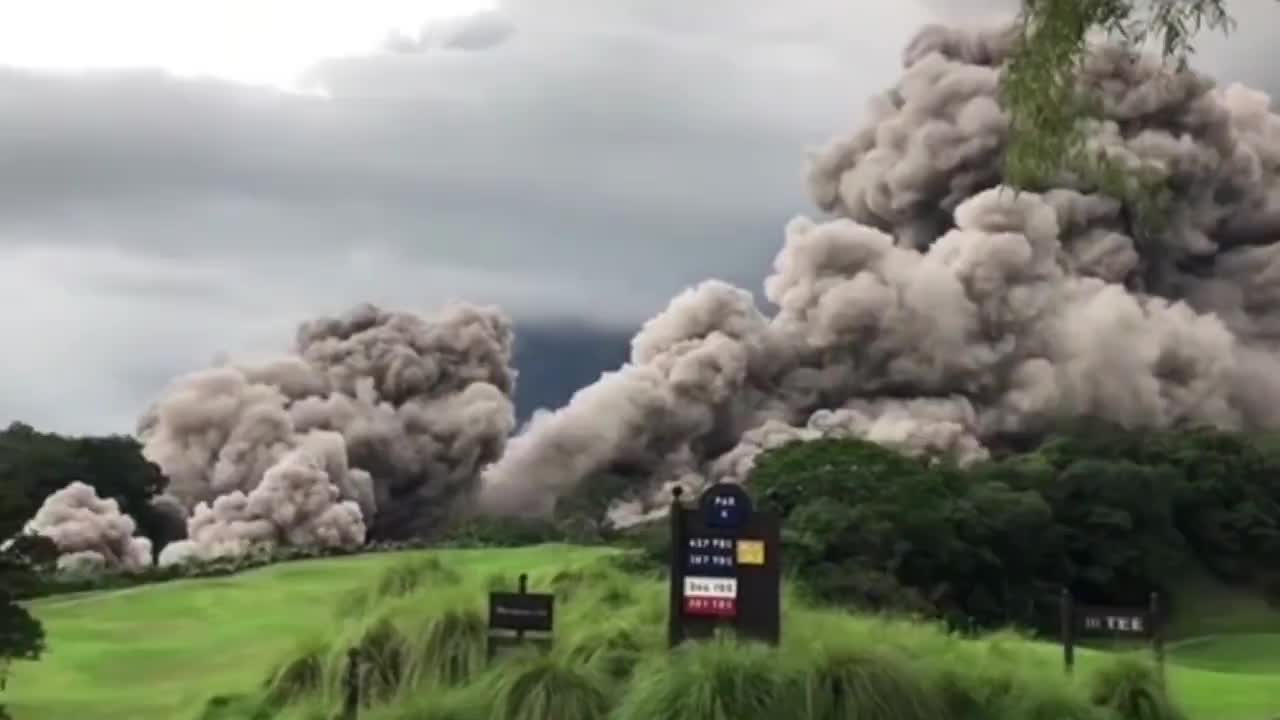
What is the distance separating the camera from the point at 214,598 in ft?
98.5

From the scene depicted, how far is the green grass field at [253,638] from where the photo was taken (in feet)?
49.0

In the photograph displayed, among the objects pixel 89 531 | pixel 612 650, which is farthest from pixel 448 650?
pixel 89 531

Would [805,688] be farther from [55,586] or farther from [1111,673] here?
[55,586]

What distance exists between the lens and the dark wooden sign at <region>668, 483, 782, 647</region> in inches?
475

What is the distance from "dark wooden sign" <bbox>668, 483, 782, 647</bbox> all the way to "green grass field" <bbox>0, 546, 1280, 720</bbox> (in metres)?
0.37

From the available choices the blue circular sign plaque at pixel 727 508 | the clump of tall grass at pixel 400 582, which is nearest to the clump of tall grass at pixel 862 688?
the blue circular sign plaque at pixel 727 508

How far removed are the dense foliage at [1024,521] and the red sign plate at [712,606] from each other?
547 inches

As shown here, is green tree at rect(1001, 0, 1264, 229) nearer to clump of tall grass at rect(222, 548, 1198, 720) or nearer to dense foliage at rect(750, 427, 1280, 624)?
clump of tall grass at rect(222, 548, 1198, 720)

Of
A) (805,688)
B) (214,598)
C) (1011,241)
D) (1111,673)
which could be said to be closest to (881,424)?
(1011,241)

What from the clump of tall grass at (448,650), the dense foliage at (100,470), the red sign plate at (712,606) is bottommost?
the clump of tall grass at (448,650)

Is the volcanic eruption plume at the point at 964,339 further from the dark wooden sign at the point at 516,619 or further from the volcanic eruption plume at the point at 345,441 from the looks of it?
the dark wooden sign at the point at 516,619

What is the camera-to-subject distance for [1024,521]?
108ft

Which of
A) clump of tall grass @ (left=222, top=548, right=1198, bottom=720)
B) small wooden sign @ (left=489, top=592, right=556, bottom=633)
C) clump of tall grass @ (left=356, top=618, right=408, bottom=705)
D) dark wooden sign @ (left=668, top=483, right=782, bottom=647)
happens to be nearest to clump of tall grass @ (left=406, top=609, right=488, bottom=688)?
clump of tall grass @ (left=222, top=548, right=1198, bottom=720)

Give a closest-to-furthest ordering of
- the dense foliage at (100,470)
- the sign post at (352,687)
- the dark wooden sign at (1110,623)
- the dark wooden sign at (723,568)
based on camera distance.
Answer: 1. the dark wooden sign at (723,568)
2. the sign post at (352,687)
3. the dark wooden sign at (1110,623)
4. the dense foliage at (100,470)
